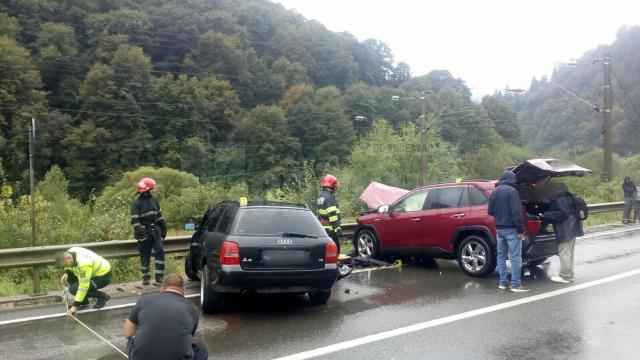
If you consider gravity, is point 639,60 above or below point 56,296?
above

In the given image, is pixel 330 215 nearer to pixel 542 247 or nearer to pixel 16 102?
pixel 542 247

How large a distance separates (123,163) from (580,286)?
64.7 m

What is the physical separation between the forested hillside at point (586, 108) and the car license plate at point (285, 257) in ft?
178

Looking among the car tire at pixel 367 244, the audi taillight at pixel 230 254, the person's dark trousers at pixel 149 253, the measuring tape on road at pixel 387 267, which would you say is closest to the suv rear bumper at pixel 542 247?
the measuring tape on road at pixel 387 267

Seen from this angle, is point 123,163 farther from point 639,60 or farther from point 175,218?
point 639,60

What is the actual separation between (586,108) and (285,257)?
6618cm

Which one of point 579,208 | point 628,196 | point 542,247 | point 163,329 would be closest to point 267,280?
point 163,329

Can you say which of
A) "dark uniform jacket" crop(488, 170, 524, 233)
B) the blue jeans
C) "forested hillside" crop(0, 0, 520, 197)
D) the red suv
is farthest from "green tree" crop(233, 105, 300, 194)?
the blue jeans

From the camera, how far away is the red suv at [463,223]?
9234 mm

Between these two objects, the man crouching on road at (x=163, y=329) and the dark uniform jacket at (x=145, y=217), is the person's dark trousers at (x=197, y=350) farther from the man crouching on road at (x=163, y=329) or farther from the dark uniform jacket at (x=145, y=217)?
the dark uniform jacket at (x=145, y=217)

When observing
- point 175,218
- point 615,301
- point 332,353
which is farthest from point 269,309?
point 175,218

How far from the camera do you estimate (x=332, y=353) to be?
5609 millimetres

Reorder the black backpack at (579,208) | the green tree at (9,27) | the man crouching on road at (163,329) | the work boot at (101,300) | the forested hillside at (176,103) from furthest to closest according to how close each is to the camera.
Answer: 1. the green tree at (9,27)
2. the forested hillside at (176,103)
3. the black backpack at (579,208)
4. the work boot at (101,300)
5. the man crouching on road at (163,329)

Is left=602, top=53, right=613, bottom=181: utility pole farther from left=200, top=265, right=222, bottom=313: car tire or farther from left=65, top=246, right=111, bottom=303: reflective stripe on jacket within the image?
left=65, top=246, right=111, bottom=303: reflective stripe on jacket
